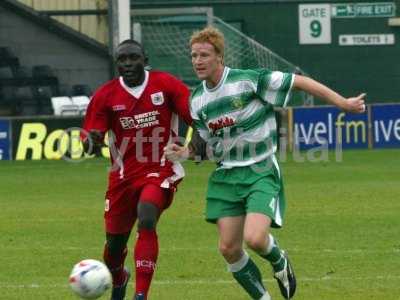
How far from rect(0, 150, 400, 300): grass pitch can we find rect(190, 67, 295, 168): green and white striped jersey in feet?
4.31

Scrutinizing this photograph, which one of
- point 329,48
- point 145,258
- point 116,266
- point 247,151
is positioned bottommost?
point 116,266

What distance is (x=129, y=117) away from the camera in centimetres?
968

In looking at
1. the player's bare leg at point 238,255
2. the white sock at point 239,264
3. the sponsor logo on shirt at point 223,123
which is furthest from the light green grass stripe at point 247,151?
the white sock at point 239,264

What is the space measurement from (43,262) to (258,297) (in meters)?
3.37

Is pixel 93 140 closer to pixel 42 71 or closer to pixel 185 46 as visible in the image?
pixel 42 71

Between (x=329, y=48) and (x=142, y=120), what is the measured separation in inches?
1033

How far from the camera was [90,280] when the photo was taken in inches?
352

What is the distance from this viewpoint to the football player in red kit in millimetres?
9617

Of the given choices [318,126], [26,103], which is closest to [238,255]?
[318,126]

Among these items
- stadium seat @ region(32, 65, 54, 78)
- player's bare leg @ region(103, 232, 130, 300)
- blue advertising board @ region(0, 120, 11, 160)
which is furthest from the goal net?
player's bare leg @ region(103, 232, 130, 300)

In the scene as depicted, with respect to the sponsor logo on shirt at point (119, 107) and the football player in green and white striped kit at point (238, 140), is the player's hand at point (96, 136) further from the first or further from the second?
the football player in green and white striped kit at point (238, 140)

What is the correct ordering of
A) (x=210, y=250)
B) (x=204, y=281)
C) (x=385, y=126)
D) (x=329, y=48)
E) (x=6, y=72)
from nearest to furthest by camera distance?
(x=204, y=281)
(x=210, y=250)
(x=385, y=126)
(x=6, y=72)
(x=329, y=48)

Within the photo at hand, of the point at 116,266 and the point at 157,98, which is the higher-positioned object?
the point at 157,98

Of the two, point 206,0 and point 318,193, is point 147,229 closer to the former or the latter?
point 318,193
